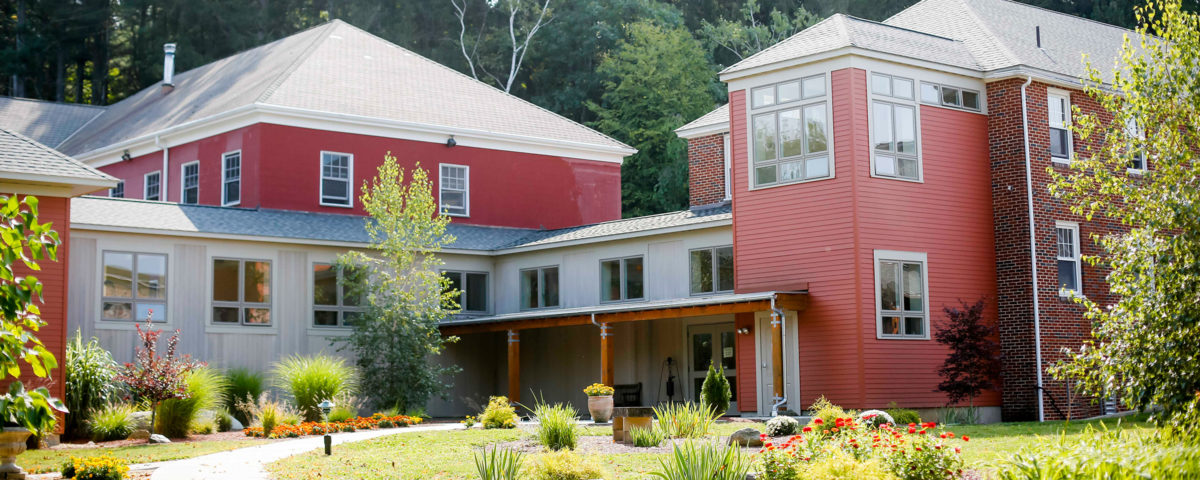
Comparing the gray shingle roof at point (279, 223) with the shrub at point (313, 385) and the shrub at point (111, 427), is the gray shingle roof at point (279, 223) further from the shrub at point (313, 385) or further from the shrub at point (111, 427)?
the shrub at point (111, 427)

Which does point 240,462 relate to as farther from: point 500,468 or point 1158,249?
point 1158,249

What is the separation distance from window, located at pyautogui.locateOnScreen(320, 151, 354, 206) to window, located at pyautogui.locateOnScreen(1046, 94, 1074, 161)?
16.4 m

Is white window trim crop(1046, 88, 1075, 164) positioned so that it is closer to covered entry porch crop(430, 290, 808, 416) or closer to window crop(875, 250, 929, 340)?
window crop(875, 250, 929, 340)

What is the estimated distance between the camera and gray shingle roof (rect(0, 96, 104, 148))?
38.6 meters

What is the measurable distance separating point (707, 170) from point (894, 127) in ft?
23.2

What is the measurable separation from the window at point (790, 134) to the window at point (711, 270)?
2.46 m

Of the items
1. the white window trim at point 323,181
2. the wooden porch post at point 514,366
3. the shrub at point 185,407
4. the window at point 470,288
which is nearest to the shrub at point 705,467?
the shrub at point 185,407

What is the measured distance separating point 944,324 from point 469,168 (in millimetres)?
14352

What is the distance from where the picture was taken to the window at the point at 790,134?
22.0m

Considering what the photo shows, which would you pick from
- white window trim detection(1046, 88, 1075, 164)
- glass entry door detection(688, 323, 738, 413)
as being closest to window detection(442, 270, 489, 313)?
glass entry door detection(688, 323, 738, 413)

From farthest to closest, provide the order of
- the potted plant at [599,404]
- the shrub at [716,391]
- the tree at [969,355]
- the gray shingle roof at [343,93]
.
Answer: the gray shingle roof at [343,93] → the shrub at [716,391] → the tree at [969,355] → the potted plant at [599,404]

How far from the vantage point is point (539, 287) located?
1128 inches

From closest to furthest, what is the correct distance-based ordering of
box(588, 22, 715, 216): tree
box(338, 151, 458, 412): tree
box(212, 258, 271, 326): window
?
box(338, 151, 458, 412): tree < box(212, 258, 271, 326): window < box(588, 22, 715, 216): tree

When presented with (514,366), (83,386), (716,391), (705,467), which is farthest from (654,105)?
(705,467)
